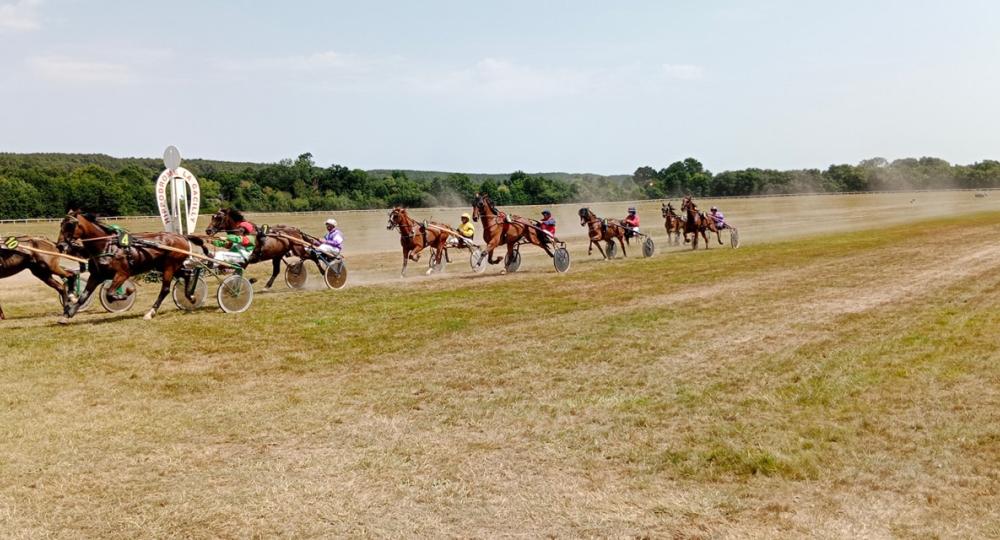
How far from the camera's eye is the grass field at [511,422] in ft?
16.8

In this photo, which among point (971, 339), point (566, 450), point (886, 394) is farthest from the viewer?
point (971, 339)

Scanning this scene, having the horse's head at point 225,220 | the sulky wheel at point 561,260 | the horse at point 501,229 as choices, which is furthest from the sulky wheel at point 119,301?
the sulky wheel at point 561,260

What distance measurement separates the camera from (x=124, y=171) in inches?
2992

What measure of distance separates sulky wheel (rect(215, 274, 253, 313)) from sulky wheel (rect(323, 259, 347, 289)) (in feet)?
12.4

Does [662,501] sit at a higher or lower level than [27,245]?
lower

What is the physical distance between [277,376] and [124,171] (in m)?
76.8

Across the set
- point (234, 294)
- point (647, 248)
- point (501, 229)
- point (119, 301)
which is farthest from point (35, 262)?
point (647, 248)

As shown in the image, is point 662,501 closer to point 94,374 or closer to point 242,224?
point 94,374

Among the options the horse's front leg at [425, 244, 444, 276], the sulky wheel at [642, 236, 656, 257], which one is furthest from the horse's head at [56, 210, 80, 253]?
the sulky wheel at [642, 236, 656, 257]

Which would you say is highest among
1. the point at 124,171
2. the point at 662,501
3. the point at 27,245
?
the point at 124,171

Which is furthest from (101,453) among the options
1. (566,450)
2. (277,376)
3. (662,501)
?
(662,501)

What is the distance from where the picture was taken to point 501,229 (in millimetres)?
21750

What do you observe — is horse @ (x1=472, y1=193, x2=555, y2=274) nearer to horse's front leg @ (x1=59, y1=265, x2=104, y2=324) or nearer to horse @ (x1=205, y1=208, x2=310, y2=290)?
horse @ (x1=205, y1=208, x2=310, y2=290)

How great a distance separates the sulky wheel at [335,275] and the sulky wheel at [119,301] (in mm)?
4482
